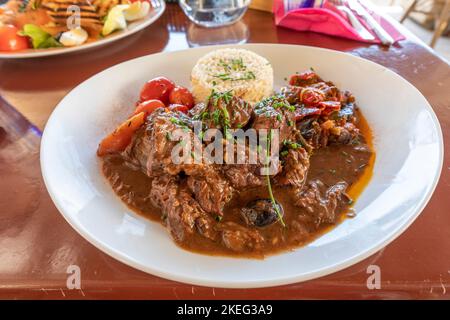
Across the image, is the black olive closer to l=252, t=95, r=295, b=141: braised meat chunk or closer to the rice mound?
l=252, t=95, r=295, b=141: braised meat chunk

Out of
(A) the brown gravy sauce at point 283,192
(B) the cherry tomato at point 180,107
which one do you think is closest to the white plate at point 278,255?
(A) the brown gravy sauce at point 283,192

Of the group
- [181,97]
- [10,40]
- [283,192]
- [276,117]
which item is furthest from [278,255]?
[10,40]

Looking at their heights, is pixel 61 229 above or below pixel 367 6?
below

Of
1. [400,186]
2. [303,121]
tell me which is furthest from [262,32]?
[400,186]

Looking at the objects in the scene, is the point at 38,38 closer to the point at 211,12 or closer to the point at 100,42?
the point at 100,42

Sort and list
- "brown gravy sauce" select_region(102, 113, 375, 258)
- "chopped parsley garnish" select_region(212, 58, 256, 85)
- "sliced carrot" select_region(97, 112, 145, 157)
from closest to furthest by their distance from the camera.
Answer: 1. "brown gravy sauce" select_region(102, 113, 375, 258)
2. "sliced carrot" select_region(97, 112, 145, 157)
3. "chopped parsley garnish" select_region(212, 58, 256, 85)

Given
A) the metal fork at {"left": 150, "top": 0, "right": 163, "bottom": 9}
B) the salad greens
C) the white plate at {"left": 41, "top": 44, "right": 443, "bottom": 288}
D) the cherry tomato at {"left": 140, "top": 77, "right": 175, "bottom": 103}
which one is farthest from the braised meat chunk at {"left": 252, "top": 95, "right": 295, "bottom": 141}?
the metal fork at {"left": 150, "top": 0, "right": 163, "bottom": 9}
